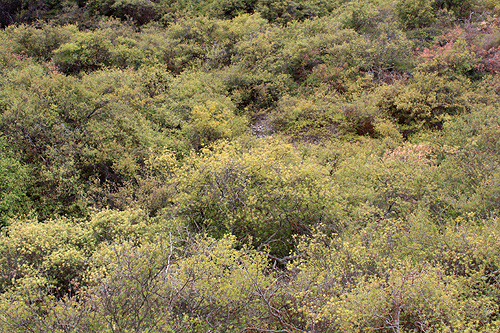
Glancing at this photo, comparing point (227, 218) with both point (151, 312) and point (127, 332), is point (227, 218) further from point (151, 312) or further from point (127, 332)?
point (127, 332)

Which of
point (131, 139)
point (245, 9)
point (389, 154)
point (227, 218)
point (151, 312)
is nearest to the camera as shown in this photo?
point (151, 312)

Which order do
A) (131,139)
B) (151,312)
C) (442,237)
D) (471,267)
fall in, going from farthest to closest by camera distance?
(131,139) → (442,237) → (471,267) → (151,312)

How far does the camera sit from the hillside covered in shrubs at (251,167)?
297 inches

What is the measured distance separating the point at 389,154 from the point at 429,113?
5.07m

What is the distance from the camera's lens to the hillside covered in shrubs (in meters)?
7.55

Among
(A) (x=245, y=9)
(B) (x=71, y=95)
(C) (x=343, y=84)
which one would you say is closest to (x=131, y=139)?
(B) (x=71, y=95)

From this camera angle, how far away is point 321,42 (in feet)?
87.0

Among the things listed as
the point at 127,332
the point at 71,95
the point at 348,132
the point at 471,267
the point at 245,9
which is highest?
the point at 245,9

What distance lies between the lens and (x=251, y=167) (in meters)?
12.6

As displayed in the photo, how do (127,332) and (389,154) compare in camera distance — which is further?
(389,154)

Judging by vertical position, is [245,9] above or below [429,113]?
above

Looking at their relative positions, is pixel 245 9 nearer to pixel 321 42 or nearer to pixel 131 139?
pixel 321 42

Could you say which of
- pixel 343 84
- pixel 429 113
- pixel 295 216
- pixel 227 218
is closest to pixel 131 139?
pixel 227 218

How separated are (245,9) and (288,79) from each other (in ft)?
46.5
